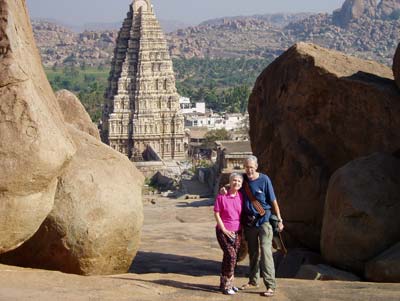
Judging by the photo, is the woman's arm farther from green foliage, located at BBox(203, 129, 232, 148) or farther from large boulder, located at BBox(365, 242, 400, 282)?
green foliage, located at BBox(203, 129, 232, 148)

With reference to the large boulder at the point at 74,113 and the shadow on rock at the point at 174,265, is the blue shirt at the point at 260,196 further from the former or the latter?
the large boulder at the point at 74,113

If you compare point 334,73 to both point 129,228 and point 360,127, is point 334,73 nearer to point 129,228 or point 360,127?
point 360,127

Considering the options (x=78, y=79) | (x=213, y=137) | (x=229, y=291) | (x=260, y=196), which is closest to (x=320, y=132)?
(x=260, y=196)

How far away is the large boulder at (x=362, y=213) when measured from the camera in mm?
8250

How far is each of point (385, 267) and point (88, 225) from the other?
8.33ft

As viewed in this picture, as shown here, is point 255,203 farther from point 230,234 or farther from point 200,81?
point 200,81

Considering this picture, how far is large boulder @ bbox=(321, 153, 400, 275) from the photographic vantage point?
27.1 ft

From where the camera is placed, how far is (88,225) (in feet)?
24.7

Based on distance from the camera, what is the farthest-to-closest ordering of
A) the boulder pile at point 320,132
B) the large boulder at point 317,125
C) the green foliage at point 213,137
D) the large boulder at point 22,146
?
the green foliage at point 213,137
the large boulder at point 317,125
the boulder pile at point 320,132
the large boulder at point 22,146

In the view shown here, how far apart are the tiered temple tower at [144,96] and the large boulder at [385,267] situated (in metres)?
45.9

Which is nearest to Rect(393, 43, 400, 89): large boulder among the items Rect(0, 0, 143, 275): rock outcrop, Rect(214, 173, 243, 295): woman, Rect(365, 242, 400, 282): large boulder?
Rect(365, 242, 400, 282): large boulder

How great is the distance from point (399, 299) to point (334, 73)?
3.97 metres

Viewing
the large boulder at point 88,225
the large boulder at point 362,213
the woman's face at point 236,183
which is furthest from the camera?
the large boulder at point 362,213

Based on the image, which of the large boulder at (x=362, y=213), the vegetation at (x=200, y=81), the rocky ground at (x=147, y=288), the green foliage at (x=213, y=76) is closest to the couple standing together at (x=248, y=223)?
the rocky ground at (x=147, y=288)
